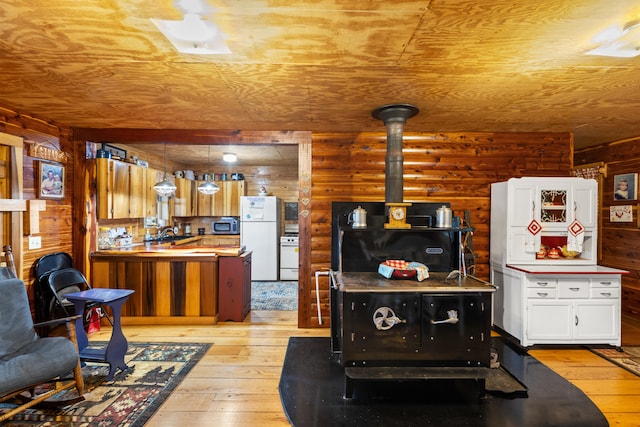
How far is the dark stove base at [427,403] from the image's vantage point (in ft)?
7.45

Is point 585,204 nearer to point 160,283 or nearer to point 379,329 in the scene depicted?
point 379,329

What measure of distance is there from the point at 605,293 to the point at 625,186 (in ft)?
6.47

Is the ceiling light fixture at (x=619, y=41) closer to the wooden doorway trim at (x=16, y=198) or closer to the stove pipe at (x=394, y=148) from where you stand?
the stove pipe at (x=394, y=148)

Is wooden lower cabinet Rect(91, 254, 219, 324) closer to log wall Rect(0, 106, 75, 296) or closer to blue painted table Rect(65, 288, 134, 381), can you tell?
log wall Rect(0, 106, 75, 296)

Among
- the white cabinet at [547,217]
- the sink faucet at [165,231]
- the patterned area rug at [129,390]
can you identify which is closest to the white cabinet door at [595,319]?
the white cabinet at [547,217]

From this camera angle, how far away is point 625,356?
3271mm

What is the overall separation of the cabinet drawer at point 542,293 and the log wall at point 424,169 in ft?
2.61

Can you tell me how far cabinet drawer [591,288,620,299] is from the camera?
3.42 meters

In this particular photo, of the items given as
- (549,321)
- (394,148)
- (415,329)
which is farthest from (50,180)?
(549,321)

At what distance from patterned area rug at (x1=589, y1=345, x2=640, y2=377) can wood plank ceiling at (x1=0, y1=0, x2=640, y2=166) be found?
2.32 metres

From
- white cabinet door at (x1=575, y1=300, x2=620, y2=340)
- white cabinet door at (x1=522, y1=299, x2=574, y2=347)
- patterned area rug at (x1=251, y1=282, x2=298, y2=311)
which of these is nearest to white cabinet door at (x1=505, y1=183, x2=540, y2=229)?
white cabinet door at (x1=522, y1=299, x2=574, y2=347)

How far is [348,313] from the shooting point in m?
2.62

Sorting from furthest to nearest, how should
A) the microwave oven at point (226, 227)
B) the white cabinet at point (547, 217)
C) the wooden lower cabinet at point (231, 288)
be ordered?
the microwave oven at point (226, 227) → the wooden lower cabinet at point (231, 288) → the white cabinet at point (547, 217)

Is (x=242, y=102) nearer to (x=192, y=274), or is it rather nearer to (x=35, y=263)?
(x=192, y=274)
